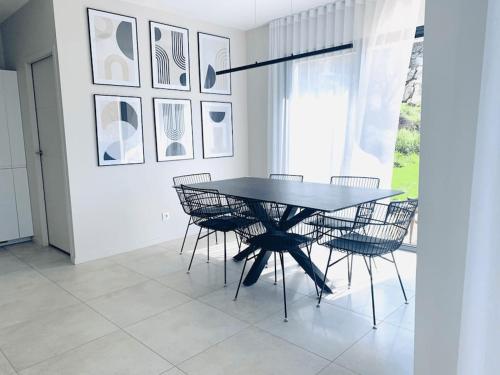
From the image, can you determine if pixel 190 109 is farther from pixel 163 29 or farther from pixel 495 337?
pixel 495 337

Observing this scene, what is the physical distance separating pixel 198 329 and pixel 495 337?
190 centimetres

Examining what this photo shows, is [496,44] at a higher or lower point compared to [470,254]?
higher

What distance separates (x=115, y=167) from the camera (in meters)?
4.22

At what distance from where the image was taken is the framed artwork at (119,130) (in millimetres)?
4047

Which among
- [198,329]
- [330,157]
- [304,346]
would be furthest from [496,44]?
[330,157]

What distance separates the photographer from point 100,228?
4.16 metres

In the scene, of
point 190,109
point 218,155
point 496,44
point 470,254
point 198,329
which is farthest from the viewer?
point 218,155

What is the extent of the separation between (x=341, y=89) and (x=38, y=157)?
3709mm

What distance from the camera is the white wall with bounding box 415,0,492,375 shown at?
4.24ft

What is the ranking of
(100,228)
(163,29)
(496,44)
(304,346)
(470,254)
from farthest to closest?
1. (163,29)
2. (100,228)
3. (304,346)
4. (470,254)
5. (496,44)

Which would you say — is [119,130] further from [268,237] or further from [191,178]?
[268,237]

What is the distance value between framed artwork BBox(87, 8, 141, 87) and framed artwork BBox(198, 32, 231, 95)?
94 centimetres

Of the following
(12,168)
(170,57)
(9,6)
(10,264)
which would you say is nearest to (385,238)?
(170,57)

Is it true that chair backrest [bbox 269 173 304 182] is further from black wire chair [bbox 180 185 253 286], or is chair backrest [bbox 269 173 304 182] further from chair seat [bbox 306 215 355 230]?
black wire chair [bbox 180 185 253 286]
